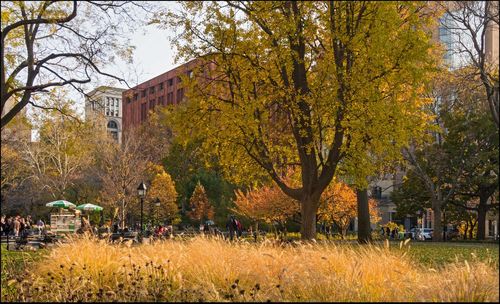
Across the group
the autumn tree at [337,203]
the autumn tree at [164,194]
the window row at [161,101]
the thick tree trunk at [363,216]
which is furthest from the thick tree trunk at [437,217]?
the window row at [161,101]

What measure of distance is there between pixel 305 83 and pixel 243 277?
866 cm

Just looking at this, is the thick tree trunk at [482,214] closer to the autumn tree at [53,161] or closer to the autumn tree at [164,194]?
the autumn tree at [164,194]

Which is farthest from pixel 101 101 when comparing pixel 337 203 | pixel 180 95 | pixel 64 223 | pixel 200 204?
pixel 180 95

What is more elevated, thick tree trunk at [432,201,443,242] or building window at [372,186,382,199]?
building window at [372,186,382,199]

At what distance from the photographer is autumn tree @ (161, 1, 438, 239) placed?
50.6ft

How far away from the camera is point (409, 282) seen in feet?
28.0

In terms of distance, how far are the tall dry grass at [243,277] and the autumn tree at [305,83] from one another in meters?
5.18

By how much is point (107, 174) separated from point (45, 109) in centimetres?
2859

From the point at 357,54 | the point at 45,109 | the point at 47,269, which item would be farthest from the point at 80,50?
the point at 47,269

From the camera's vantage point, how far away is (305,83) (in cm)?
1730

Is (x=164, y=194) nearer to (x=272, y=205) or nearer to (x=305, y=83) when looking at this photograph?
(x=272, y=205)

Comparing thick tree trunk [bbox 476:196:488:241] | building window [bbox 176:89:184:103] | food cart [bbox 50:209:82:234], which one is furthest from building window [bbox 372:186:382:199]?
food cart [bbox 50:209:82:234]

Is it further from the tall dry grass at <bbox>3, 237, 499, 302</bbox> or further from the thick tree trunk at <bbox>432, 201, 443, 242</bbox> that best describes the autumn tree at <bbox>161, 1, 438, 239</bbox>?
the thick tree trunk at <bbox>432, 201, 443, 242</bbox>

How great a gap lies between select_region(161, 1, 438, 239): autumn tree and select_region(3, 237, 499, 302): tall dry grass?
5.18 metres
